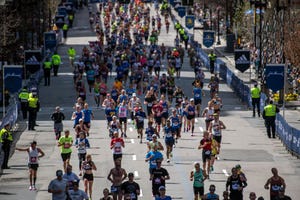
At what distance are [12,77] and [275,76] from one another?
1109 cm

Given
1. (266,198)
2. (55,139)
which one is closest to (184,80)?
(55,139)

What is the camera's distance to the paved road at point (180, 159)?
37938 millimetres

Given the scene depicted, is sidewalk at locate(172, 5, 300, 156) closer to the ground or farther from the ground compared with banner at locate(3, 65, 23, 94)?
closer to the ground

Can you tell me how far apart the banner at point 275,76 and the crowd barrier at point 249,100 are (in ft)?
2.66

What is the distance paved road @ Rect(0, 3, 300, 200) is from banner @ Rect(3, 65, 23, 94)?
1.73m

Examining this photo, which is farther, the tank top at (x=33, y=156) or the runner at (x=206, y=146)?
the runner at (x=206, y=146)

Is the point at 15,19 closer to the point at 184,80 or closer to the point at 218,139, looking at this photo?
the point at 184,80

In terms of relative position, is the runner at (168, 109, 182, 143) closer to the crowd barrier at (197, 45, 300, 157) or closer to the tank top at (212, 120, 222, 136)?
the tank top at (212, 120, 222, 136)

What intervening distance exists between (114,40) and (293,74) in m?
23.0

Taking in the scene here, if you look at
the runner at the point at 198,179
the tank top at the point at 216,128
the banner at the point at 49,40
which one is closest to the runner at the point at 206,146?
the tank top at the point at 216,128

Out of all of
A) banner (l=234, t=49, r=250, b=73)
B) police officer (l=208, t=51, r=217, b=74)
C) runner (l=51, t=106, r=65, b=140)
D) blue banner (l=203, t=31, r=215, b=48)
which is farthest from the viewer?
blue banner (l=203, t=31, r=215, b=48)

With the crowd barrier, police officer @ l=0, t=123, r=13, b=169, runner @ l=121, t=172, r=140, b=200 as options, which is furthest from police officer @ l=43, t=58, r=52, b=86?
runner @ l=121, t=172, r=140, b=200

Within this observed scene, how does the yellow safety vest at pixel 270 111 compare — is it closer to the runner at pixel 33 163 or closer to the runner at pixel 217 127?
the runner at pixel 217 127

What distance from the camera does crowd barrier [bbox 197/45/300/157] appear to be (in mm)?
44125
